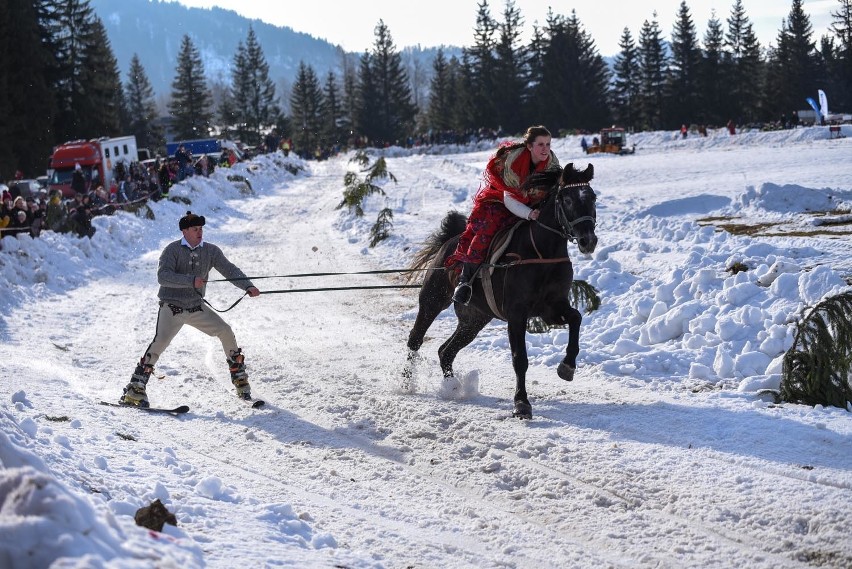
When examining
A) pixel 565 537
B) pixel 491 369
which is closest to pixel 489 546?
pixel 565 537

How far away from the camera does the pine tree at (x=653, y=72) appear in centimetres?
7950

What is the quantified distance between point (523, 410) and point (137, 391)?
4.10m

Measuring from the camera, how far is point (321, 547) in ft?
16.4

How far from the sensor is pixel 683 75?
78.8 meters

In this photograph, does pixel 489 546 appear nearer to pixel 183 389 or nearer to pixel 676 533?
pixel 676 533

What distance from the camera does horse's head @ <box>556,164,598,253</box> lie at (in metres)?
7.50

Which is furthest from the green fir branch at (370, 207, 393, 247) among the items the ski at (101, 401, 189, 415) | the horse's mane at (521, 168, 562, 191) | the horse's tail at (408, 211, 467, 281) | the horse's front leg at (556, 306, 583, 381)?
the horse's front leg at (556, 306, 583, 381)

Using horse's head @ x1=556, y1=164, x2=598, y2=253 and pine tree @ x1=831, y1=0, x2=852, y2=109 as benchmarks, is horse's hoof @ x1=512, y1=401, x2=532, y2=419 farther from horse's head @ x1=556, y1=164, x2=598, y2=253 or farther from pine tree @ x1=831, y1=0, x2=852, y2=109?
pine tree @ x1=831, y1=0, x2=852, y2=109

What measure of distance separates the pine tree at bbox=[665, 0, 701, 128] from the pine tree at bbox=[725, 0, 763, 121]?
3493mm

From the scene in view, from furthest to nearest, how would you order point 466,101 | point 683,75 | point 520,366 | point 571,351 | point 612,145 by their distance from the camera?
1. point 466,101
2. point 683,75
3. point 612,145
4. point 571,351
5. point 520,366

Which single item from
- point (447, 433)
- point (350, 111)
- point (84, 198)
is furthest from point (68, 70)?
point (447, 433)

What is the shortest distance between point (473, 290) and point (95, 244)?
606 inches

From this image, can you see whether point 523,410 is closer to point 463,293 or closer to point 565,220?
point 463,293

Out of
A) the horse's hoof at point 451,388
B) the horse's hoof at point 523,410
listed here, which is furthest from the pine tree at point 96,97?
the horse's hoof at point 523,410
